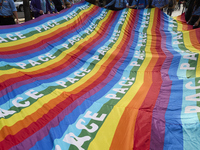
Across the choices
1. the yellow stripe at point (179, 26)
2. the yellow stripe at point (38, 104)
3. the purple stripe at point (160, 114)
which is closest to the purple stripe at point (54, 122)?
the yellow stripe at point (38, 104)

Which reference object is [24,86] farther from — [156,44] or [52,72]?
[156,44]

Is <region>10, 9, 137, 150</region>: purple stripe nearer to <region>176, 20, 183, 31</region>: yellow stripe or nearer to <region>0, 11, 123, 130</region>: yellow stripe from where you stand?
<region>0, 11, 123, 130</region>: yellow stripe

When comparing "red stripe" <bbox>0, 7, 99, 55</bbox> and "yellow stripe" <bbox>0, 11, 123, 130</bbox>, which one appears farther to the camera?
"red stripe" <bbox>0, 7, 99, 55</bbox>

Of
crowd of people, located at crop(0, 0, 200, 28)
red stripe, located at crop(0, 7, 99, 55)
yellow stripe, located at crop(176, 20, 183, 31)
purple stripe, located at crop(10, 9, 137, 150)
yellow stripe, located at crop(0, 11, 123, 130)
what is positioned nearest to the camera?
purple stripe, located at crop(10, 9, 137, 150)

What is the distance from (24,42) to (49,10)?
2.09m

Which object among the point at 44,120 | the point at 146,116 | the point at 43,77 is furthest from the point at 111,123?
the point at 43,77

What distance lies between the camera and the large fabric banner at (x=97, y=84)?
5.82 feet

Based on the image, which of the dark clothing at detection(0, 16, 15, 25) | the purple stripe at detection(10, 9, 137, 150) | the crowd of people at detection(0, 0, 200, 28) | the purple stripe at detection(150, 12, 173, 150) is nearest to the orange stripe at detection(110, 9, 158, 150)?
the purple stripe at detection(150, 12, 173, 150)

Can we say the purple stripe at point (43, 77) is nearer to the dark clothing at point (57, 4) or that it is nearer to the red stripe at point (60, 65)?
the red stripe at point (60, 65)

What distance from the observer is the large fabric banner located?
178cm

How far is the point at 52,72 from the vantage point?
10.0 ft

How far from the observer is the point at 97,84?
2846 millimetres

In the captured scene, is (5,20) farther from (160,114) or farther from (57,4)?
(160,114)

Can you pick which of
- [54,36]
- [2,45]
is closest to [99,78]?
[54,36]
